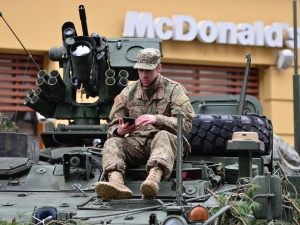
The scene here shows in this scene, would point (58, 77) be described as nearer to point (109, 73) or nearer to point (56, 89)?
point (56, 89)

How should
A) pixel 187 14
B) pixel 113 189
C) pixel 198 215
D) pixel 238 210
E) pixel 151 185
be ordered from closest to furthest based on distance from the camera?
pixel 198 215 → pixel 238 210 → pixel 151 185 → pixel 113 189 → pixel 187 14

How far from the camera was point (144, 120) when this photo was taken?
7.91 metres

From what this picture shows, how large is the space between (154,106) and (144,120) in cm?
50

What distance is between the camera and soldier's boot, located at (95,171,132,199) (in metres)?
7.45

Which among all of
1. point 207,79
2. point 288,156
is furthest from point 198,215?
point 207,79

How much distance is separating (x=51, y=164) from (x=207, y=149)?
5.00ft

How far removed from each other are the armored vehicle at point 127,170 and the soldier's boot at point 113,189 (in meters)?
0.07

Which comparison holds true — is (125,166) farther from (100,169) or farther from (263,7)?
(263,7)

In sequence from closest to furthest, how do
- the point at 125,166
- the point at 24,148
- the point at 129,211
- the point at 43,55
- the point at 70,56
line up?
1. the point at 129,211
2. the point at 125,166
3. the point at 24,148
4. the point at 70,56
5. the point at 43,55

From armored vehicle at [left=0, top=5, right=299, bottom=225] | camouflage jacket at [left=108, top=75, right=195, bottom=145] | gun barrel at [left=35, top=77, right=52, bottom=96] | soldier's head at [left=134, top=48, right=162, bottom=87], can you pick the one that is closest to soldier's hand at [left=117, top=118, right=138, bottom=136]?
camouflage jacket at [left=108, top=75, right=195, bottom=145]

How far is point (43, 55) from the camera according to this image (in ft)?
56.2

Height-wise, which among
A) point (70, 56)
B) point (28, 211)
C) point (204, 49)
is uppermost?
point (204, 49)

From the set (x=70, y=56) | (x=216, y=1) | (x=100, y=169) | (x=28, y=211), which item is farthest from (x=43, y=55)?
(x=28, y=211)

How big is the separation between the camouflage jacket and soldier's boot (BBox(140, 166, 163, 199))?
24.4 inches
